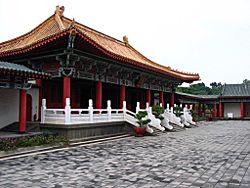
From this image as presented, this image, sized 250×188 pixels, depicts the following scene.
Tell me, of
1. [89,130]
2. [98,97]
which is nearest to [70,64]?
[98,97]

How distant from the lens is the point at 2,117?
12469 mm

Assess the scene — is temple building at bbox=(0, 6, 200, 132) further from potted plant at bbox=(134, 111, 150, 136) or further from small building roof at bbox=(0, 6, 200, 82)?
potted plant at bbox=(134, 111, 150, 136)

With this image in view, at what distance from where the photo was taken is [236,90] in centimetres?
4075

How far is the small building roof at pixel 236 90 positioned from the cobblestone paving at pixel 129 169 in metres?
31.5

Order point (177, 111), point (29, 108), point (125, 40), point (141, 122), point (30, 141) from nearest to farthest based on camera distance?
point (30, 141)
point (29, 108)
point (141, 122)
point (177, 111)
point (125, 40)

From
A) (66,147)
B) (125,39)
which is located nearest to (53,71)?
(66,147)

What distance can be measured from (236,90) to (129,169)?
1495 inches

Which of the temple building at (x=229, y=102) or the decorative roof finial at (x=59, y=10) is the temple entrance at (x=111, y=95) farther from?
the temple building at (x=229, y=102)

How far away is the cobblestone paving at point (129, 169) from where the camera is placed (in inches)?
218

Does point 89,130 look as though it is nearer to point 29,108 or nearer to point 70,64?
point 70,64

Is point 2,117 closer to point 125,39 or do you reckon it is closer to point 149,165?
point 149,165

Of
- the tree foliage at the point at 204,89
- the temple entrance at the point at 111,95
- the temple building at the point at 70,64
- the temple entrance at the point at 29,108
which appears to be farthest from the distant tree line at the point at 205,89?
the temple entrance at the point at 29,108

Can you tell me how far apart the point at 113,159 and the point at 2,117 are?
6954 millimetres

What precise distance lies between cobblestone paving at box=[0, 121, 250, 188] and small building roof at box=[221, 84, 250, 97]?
31.5 metres
